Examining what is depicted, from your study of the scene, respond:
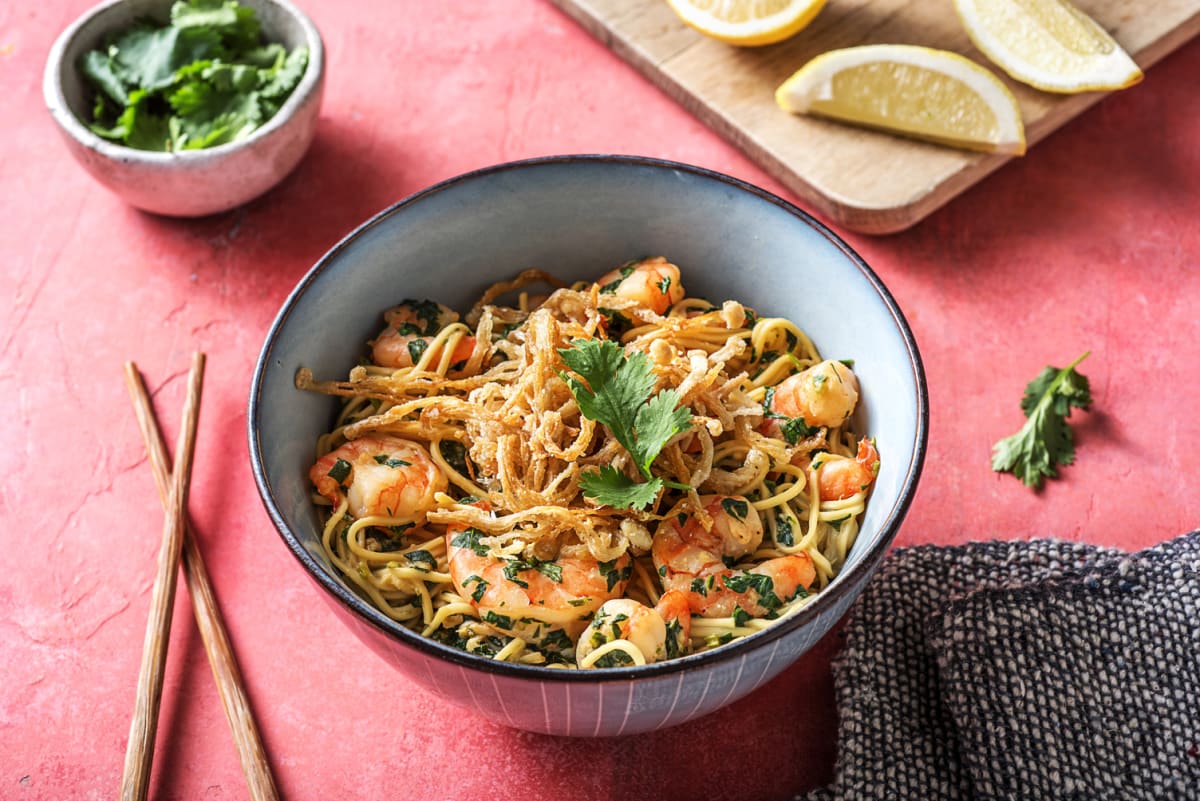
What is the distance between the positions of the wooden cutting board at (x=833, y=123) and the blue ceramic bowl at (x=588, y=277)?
2.67ft

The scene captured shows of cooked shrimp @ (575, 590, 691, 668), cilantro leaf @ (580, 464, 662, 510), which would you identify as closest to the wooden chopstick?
cooked shrimp @ (575, 590, 691, 668)

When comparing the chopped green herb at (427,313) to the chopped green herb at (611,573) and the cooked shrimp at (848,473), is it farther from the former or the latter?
the cooked shrimp at (848,473)

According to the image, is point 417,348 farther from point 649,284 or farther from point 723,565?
point 723,565

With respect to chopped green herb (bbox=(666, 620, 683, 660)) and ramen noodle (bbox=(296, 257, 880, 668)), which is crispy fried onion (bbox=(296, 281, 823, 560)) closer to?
ramen noodle (bbox=(296, 257, 880, 668))

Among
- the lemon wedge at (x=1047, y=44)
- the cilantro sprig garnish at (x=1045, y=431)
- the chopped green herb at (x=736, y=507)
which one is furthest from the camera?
the lemon wedge at (x=1047, y=44)

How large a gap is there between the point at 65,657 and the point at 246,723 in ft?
1.70

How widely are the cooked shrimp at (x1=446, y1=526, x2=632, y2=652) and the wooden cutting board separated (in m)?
1.60

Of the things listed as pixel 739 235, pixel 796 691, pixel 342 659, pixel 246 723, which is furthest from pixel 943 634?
pixel 246 723

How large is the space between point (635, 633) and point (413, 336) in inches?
37.5

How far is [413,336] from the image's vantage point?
2.57 m

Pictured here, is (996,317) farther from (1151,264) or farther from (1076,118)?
(1076,118)

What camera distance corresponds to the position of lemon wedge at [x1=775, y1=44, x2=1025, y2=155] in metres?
3.29

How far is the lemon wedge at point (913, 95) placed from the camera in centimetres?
329

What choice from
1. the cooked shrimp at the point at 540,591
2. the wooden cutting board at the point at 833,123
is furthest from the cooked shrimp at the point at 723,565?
the wooden cutting board at the point at 833,123
